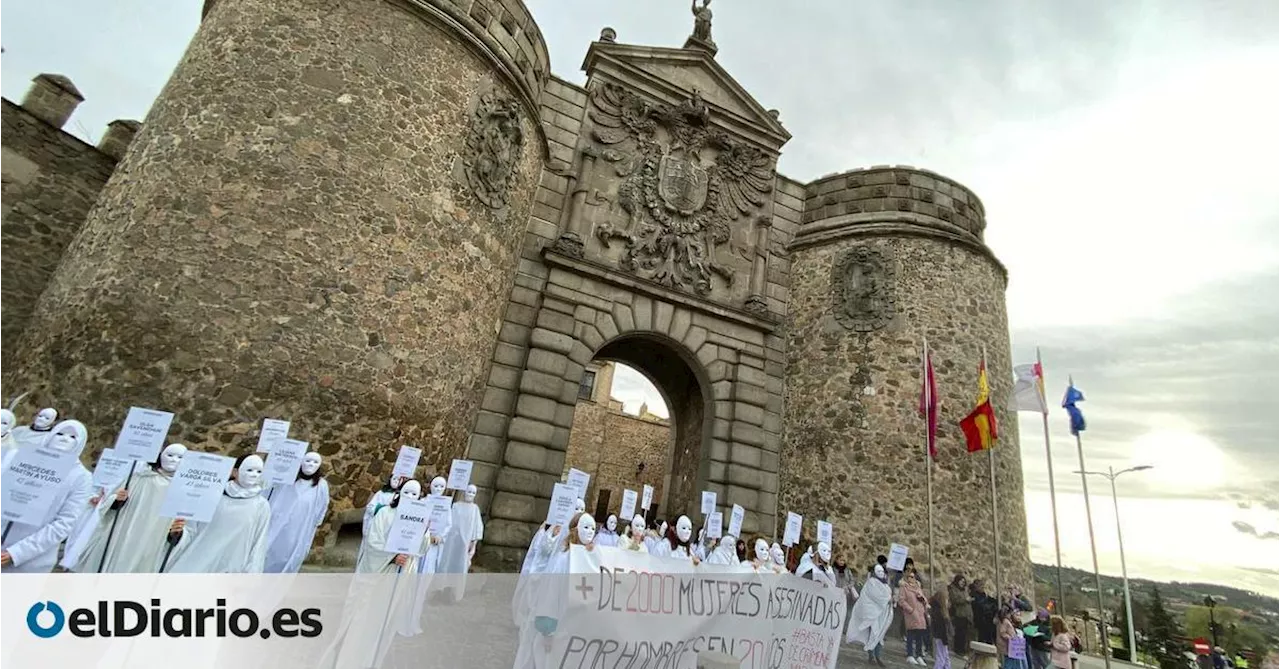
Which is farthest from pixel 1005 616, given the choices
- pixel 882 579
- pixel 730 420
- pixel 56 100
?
pixel 56 100

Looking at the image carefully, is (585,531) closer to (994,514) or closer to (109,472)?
(109,472)

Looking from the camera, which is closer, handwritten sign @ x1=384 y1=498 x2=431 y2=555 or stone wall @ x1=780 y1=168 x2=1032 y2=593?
handwritten sign @ x1=384 y1=498 x2=431 y2=555

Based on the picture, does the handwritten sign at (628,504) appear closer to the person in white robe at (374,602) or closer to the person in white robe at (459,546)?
the person in white robe at (459,546)

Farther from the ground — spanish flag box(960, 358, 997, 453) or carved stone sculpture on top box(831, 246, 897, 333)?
carved stone sculpture on top box(831, 246, 897, 333)

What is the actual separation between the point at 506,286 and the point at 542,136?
3333mm

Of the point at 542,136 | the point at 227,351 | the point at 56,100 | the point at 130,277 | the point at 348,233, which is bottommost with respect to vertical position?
the point at 227,351

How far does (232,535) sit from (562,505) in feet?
11.3

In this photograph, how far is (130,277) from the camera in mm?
7500

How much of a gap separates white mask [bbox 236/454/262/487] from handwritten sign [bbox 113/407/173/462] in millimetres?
912

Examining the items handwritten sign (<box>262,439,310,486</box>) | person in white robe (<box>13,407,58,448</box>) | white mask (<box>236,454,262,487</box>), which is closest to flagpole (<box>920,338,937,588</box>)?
handwritten sign (<box>262,439,310,486</box>)

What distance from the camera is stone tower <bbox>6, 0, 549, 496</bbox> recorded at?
7.40m

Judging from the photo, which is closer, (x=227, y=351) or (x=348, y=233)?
(x=227, y=351)

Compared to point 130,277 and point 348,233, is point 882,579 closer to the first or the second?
point 348,233

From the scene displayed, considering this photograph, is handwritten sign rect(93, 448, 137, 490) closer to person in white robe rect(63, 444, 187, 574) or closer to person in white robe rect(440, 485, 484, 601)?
person in white robe rect(63, 444, 187, 574)
